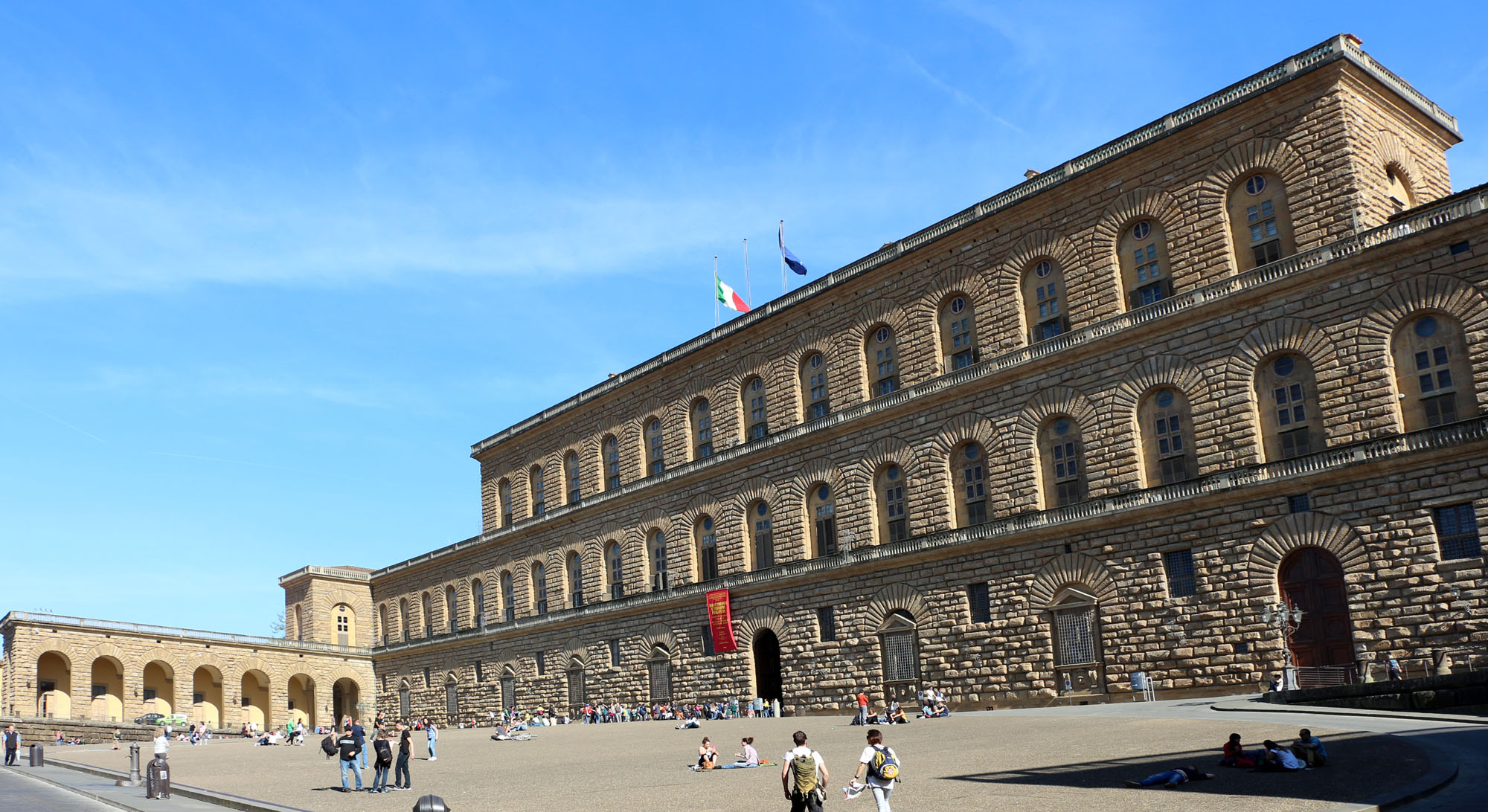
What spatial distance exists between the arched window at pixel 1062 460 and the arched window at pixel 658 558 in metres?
17.4

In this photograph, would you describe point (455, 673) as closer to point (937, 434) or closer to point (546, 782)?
point (937, 434)

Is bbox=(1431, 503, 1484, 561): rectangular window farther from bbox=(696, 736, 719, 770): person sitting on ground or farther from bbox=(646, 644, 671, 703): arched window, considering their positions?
bbox=(646, 644, 671, 703): arched window

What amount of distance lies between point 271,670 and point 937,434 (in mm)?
44755

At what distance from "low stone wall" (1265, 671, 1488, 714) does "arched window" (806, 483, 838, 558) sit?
58.7 ft

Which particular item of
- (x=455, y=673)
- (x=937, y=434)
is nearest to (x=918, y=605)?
(x=937, y=434)

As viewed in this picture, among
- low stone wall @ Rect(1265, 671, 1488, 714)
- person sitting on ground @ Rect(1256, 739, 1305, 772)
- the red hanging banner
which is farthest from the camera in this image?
the red hanging banner

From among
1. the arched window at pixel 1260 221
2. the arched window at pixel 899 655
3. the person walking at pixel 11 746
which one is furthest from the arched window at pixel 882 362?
the person walking at pixel 11 746

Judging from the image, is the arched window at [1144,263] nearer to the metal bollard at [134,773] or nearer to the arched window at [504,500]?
the metal bollard at [134,773]

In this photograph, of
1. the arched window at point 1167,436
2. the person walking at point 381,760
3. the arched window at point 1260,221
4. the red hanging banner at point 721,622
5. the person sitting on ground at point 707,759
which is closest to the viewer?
the person walking at point 381,760

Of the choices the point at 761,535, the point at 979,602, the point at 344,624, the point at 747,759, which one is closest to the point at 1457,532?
the point at 979,602

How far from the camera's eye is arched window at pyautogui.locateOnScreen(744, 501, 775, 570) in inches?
1631

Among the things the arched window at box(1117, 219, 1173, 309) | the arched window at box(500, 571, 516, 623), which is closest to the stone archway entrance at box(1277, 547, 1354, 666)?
the arched window at box(1117, 219, 1173, 309)

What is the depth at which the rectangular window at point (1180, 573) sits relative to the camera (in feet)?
96.6

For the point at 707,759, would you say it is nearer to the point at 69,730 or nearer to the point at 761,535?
the point at 761,535
